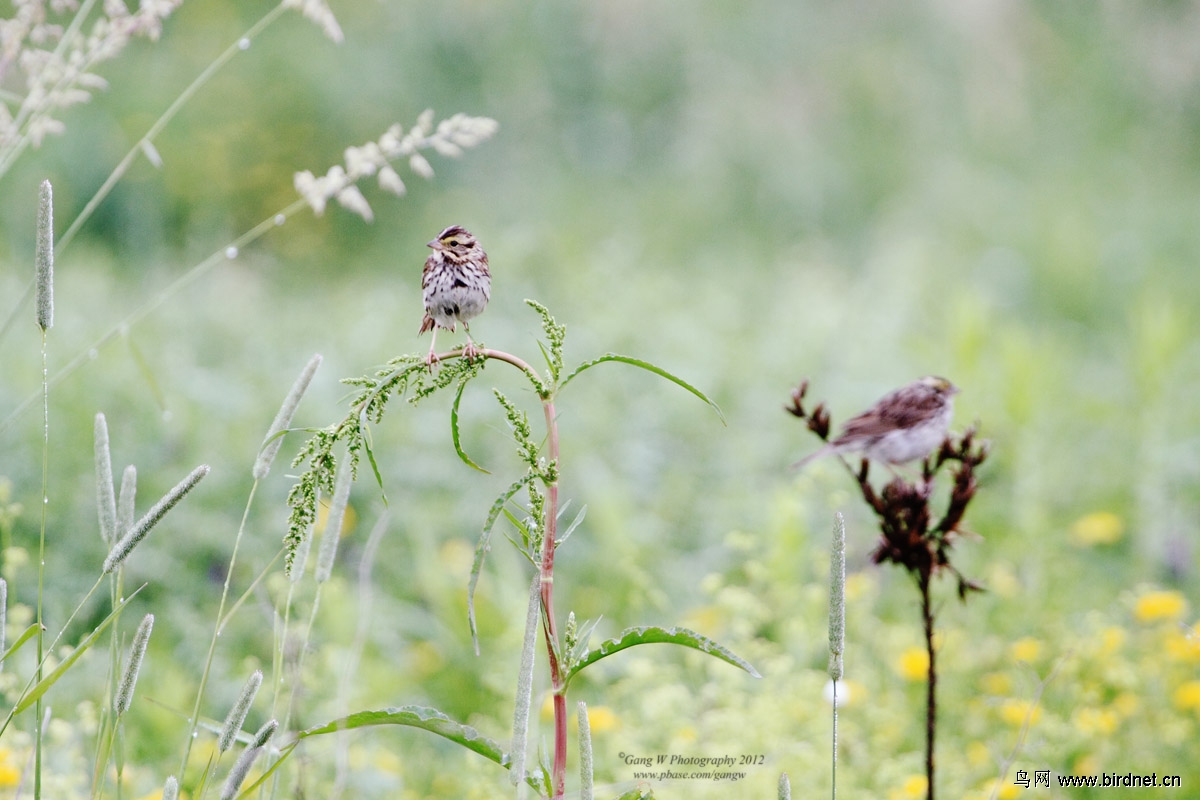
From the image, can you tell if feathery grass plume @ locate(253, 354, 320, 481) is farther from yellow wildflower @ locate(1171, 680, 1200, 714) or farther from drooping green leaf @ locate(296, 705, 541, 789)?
yellow wildflower @ locate(1171, 680, 1200, 714)

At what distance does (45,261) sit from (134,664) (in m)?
0.50

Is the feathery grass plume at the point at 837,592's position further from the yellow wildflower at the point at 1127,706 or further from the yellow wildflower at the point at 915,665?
the yellow wildflower at the point at 1127,706

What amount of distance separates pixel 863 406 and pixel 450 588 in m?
1.98

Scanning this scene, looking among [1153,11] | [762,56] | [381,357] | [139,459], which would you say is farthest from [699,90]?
[139,459]

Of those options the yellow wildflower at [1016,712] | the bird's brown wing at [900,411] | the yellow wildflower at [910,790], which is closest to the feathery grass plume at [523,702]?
the yellow wildflower at [910,790]

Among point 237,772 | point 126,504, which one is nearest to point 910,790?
point 237,772

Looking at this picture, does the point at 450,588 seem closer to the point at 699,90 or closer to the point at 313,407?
the point at 313,407

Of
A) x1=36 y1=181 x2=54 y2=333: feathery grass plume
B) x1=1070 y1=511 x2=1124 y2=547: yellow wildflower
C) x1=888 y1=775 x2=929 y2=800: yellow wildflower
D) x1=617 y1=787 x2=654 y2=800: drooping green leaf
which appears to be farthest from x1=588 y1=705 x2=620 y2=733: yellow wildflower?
x1=1070 y1=511 x2=1124 y2=547: yellow wildflower

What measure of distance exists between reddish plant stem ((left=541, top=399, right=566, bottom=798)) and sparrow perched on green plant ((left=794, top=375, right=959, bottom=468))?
59.5 inches

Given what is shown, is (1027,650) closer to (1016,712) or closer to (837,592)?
(1016,712)

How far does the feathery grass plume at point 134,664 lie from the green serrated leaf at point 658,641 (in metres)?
0.47

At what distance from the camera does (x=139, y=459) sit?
3.72 m

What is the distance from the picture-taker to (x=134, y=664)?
1.31 metres

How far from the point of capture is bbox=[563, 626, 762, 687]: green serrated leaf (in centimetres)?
120
